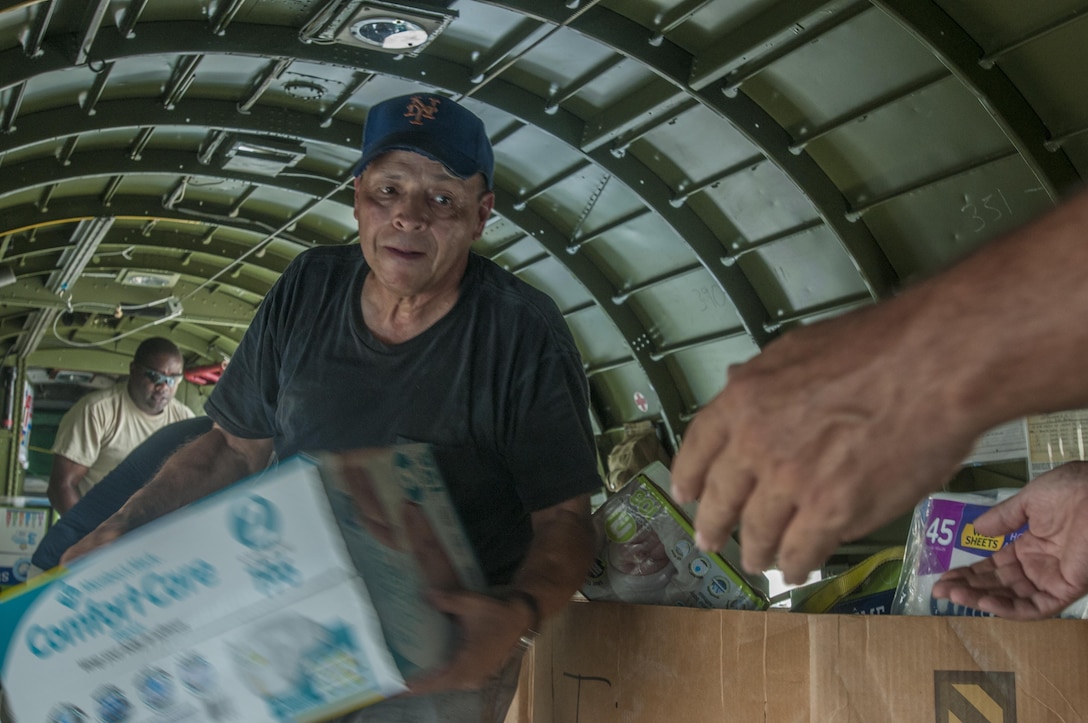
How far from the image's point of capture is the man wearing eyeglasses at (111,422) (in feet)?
19.3

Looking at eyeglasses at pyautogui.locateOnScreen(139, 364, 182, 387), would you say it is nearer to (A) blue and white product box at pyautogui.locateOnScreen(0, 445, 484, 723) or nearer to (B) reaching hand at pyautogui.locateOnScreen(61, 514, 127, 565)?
(B) reaching hand at pyautogui.locateOnScreen(61, 514, 127, 565)

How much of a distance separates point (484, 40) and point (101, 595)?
590 cm

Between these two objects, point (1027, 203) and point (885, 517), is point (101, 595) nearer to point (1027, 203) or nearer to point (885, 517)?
point (885, 517)

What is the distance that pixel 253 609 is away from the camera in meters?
1.26

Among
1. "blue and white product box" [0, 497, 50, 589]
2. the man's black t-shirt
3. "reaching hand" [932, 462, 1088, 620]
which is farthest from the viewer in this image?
"blue and white product box" [0, 497, 50, 589]

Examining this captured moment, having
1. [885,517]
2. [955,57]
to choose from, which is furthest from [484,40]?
[885,517]

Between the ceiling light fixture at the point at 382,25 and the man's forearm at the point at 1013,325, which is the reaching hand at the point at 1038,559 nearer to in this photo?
the man's forearm at the point at 1013,325

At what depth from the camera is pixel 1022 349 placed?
0.71 metres

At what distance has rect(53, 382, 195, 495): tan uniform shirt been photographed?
19.4 feet

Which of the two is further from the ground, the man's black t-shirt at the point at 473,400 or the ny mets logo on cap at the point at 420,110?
the ny mets logo on cap at the point at 420,110

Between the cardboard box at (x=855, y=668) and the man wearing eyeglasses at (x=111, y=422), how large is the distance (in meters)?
4.79

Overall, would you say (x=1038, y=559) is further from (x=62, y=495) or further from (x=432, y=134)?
(x=62, y=495)

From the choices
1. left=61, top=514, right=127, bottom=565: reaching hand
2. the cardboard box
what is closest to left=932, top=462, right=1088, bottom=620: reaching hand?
the cardboard box

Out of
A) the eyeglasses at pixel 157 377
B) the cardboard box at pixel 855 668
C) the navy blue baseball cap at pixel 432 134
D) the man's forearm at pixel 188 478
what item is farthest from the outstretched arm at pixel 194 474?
the eyeglasses at pixel 157 377
